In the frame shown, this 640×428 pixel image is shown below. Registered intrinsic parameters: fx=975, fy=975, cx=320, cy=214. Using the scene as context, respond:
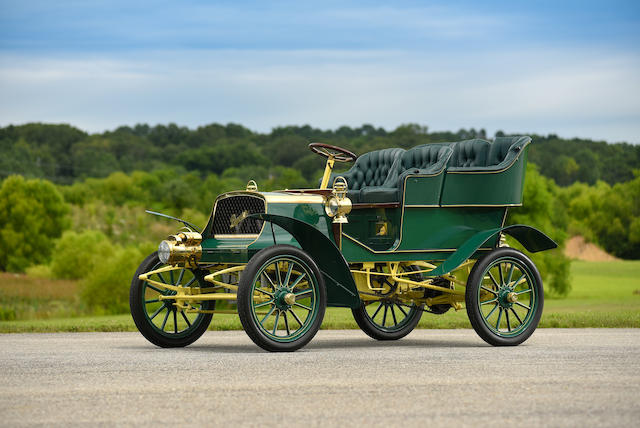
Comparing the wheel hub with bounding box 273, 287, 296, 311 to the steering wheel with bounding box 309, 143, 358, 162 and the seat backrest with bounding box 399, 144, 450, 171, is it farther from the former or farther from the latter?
the seat backrest with bounding box 399, 144, 450, 171

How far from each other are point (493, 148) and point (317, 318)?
3.46m

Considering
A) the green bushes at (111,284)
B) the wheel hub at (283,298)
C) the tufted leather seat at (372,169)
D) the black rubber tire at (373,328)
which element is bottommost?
the green bushes at (111,284)

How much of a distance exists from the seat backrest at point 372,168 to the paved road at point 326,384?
2230 millimetres

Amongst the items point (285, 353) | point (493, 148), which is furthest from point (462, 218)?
point (285, 353)

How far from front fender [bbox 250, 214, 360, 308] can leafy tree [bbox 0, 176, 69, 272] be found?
6419 centimetres

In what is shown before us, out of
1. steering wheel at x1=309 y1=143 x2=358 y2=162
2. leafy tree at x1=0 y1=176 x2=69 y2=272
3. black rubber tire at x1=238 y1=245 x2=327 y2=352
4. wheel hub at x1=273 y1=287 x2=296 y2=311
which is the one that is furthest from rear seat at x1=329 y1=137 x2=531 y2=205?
leafy tree at x1=0 y1=176 x2=69 y2=272

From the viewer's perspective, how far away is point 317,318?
961 centimetres

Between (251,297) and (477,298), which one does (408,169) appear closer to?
(477,298)

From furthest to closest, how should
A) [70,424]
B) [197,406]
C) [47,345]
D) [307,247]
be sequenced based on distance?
[47,345] → [307,247] → [197,406] → [70,424]

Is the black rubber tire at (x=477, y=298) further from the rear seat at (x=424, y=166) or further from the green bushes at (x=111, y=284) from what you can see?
the green bushes at (x=111, y=284)

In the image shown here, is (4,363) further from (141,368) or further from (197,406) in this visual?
(197,406)

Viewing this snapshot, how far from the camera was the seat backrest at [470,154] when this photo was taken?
11.8 metres

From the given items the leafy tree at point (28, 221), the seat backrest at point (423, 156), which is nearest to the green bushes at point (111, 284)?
the leafy tree at point (28, 221)

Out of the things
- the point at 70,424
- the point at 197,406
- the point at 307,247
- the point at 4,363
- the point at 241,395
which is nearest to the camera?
the point at 70,424
